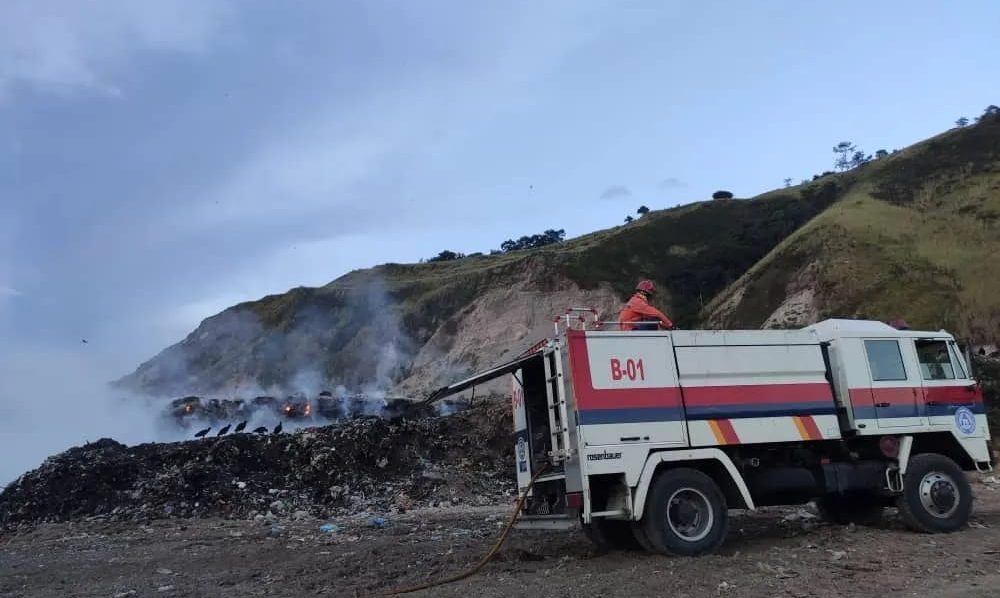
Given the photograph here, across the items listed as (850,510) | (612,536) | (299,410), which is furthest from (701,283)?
(612,536)

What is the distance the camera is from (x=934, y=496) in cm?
949

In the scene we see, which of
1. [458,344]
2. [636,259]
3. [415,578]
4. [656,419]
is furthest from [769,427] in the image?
[636,259]

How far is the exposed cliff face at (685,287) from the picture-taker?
3428cm

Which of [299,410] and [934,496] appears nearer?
[934,496]

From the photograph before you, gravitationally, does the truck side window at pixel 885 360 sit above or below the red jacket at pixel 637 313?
below

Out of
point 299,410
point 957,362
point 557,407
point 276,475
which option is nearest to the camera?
point 557,407

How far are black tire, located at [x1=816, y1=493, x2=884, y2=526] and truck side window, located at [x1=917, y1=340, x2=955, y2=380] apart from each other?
1.86 m

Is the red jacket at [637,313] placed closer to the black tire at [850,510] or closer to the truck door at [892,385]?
the truck door at [892,385]

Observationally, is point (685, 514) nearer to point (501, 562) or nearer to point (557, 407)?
point (557, 407)

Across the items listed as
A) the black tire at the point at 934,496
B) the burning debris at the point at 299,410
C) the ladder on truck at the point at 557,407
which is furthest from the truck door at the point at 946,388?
the burning debris at the point at 299,410

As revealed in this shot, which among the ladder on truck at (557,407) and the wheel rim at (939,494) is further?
the wheel rim at (939,494)

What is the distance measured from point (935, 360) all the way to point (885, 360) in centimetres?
87

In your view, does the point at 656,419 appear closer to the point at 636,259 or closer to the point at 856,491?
the point at 856,491

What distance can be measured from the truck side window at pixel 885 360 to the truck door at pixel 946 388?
33cm
